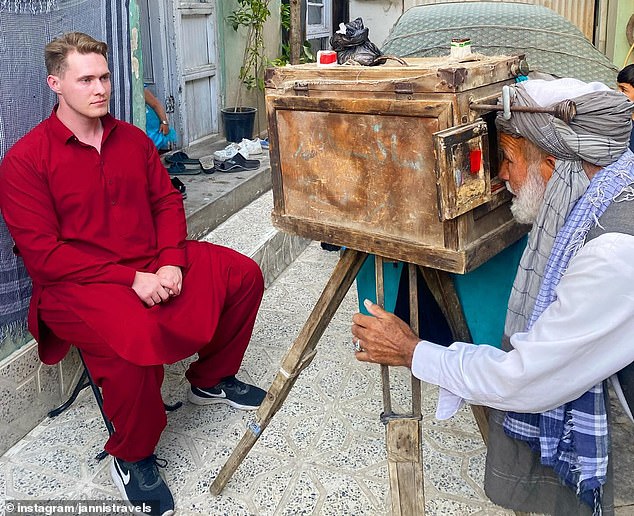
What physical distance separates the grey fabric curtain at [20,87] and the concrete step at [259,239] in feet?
5.21

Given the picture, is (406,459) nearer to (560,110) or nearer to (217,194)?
(560,110)

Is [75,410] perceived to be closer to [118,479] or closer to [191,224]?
[118,479]

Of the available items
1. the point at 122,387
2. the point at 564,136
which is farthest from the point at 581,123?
the point at 122,387

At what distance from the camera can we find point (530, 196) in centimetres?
171

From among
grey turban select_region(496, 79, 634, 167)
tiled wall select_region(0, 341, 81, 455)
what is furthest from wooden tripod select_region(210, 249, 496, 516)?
tiled wall select_region(0, 341, 81, 455)

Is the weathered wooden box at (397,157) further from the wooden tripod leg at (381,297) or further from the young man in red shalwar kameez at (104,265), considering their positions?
the young man in red shalwar kameez at (104,265)

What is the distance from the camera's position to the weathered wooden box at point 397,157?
162 cm

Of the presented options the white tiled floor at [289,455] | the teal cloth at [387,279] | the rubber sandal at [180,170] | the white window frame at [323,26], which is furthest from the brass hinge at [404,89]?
the white window frame at [323,26]

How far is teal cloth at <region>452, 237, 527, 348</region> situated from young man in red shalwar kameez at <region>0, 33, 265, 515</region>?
0.97m

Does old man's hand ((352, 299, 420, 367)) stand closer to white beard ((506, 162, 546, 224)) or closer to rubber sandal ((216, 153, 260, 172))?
white beard ((506, 162, 546, 224))

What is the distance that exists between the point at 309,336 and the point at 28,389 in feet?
4.50

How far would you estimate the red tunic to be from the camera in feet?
7.77

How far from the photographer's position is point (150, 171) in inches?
112

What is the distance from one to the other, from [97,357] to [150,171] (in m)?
0.86
